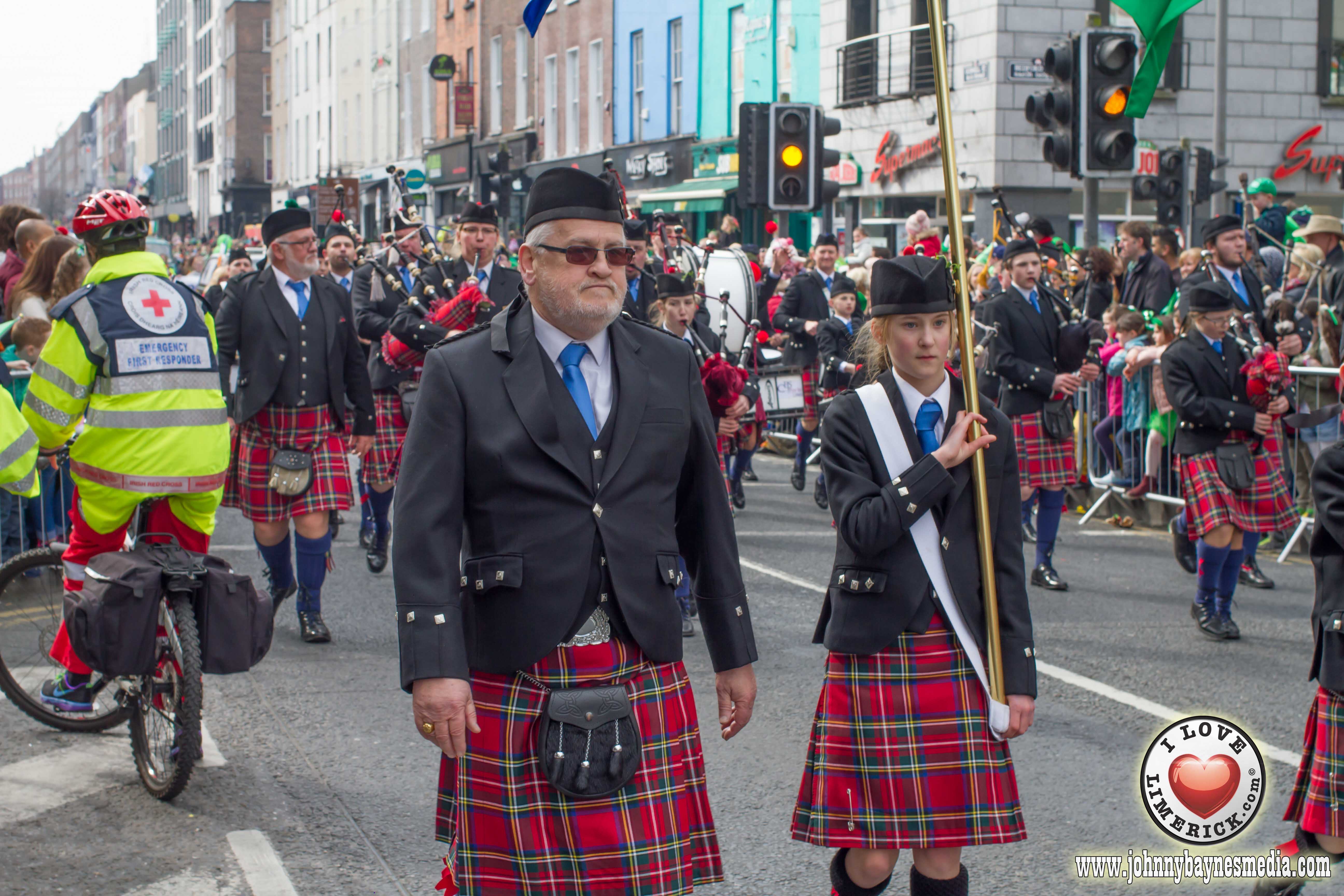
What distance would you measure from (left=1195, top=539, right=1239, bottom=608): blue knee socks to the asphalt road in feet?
0.66

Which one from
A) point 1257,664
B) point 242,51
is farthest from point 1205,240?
point 242,51

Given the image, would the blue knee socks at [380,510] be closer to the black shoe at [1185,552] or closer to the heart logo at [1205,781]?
the black shoe at [1185,552]

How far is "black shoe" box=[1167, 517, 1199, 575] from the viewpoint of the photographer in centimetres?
935

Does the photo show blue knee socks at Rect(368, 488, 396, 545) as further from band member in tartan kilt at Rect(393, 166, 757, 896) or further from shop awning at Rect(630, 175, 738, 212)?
shop awning at Rect(630, 175, 738, 212)

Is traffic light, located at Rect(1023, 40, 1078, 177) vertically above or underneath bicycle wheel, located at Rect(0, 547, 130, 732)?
above

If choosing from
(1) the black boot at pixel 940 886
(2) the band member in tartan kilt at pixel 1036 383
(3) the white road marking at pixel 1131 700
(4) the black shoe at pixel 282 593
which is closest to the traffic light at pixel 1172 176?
(2) the band member in tartan kilt at pixel 1036 383

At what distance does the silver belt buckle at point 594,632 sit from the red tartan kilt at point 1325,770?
178 cm

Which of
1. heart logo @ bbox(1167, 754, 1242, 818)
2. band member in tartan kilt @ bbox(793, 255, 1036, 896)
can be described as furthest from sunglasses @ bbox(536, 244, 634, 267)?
heart logo @ bbox(1167, 754, 1242, 818)

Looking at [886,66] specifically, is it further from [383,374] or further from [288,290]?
[288,290]

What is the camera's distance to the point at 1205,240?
11.3 m

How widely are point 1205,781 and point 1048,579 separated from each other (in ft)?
16.2

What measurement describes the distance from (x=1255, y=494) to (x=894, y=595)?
186 inches

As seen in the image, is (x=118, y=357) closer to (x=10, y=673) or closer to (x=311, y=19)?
(x=10, y=673)

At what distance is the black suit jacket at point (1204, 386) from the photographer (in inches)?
303
